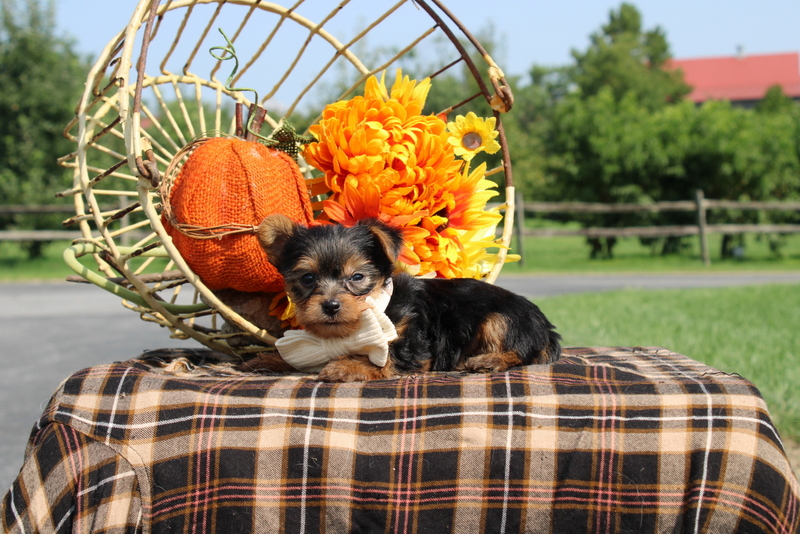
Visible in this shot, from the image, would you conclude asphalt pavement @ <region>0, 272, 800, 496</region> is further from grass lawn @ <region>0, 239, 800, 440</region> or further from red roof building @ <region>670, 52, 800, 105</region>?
red roof building @ <region>670, 52, 800, 105</region>

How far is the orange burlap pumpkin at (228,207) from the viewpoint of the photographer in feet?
8.48

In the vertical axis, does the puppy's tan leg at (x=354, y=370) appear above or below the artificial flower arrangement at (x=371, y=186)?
below

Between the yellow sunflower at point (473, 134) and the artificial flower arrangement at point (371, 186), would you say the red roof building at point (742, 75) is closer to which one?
the yellow sunflower at point (473, 134)

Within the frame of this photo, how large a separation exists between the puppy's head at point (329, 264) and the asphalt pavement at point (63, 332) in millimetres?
1190

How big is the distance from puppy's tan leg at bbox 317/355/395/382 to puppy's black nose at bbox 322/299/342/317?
22cm

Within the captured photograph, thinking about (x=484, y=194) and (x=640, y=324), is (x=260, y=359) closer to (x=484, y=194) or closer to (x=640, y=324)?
(x=484, y=194)

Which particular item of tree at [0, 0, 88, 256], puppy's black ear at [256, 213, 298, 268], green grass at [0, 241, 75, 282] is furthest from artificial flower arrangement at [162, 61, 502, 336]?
tree at [0, 0, 88, 256]

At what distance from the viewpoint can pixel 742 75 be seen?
7094 cm

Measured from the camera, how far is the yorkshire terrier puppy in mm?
2475

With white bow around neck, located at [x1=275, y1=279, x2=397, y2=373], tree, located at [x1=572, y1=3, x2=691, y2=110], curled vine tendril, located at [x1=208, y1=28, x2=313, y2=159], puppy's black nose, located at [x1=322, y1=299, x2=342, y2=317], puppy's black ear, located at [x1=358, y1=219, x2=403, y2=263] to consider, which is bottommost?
white bow around neck, located at [x1=275, y1=279, x2=397, y2=373]

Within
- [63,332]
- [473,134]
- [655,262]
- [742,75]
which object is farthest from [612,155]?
[742,75]

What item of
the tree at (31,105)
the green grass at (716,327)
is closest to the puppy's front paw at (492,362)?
the green grass at (716,327)

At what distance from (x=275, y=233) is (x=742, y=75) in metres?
79.3

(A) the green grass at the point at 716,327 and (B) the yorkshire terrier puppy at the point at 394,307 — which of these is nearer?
(B) the yorkshire terrier puppy at the point at 394,307
